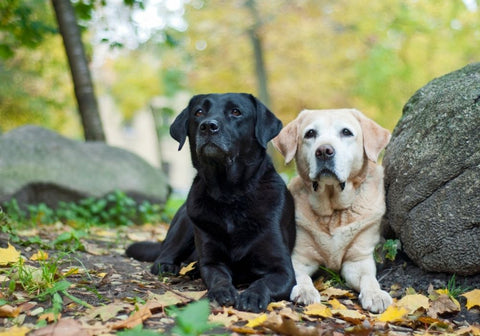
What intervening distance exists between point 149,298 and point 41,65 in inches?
578


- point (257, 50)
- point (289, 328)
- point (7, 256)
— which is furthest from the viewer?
point (257, 50)

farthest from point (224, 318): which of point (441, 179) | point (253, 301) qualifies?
point (441, 179)

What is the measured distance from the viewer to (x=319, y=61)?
683 inches

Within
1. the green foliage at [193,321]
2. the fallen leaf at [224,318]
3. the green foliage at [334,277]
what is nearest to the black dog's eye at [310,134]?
the green foliage at [334,277]

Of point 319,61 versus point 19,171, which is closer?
point 19,171

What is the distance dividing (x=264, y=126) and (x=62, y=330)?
2095 millimetres

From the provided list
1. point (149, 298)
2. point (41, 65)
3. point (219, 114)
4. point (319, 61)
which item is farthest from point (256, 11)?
point (149, 298)

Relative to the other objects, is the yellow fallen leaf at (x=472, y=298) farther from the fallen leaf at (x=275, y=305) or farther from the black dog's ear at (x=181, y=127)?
the black dog's ear at (x=181, y=127)

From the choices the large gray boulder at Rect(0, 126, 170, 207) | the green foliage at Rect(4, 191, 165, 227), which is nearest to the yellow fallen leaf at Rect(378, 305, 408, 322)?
the green foliage at Rect(4, 191, 165, 227)

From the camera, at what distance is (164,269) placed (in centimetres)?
414

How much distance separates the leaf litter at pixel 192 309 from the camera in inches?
95.3

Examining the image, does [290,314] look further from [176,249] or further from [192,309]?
[176,249]

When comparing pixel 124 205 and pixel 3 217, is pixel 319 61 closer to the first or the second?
pixel 124 205

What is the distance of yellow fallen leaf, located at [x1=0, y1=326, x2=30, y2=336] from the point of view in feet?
7.18
